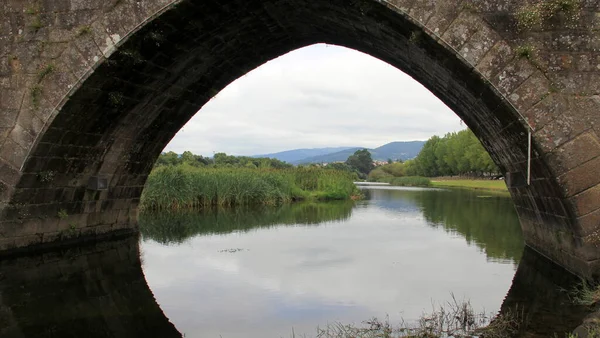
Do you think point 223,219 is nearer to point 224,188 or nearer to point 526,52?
point 224,188

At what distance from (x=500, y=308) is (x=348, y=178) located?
23.5 m

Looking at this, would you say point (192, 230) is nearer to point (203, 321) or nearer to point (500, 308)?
point (203, 321)

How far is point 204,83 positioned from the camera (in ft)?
35.0

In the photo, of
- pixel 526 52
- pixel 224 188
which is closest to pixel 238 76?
pixel 526 52

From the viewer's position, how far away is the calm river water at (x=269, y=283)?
19.3 feet

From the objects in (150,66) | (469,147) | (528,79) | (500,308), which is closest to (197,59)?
(150,66)

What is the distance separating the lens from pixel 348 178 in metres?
29.8

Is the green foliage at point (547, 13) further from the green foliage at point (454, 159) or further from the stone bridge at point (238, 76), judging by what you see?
the green foliage at point (454, 159)

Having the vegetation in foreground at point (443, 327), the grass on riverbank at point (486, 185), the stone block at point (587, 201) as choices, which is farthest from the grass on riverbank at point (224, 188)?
the grass on riverbank at point (486, 185)

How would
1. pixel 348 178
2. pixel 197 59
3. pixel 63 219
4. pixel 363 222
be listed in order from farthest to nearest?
pixel 348 178 < pixel 363 222 < pixel 63 219 < pixel 197 59

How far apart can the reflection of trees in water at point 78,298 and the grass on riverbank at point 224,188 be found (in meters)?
8.26

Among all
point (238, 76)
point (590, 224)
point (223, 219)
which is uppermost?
point (238, 76)

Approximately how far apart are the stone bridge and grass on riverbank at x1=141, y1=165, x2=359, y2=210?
666 cm

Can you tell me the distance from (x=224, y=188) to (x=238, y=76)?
31.4 ft
